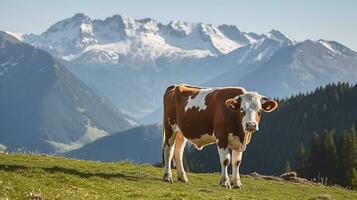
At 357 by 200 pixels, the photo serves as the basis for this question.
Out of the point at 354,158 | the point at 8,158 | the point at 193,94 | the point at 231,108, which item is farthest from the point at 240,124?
the point at 354,158

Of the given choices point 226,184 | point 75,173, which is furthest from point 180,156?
point 75,173

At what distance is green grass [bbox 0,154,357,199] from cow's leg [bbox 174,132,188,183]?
4.14ft

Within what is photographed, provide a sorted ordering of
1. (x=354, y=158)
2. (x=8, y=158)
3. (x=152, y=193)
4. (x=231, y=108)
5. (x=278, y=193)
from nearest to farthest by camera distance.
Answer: (x=152, y=193) < (x=231, y=108) < (x=278, y=193) < (x=8, y=158) < (x=354, y=158)

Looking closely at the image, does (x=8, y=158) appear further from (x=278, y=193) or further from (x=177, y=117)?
(x=278, y=193)

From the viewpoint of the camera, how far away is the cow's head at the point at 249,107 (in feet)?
91.0

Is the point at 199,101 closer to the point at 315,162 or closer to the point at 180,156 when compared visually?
the point at 180,156

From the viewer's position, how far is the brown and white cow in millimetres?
28578

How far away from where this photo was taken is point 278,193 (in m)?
30.8

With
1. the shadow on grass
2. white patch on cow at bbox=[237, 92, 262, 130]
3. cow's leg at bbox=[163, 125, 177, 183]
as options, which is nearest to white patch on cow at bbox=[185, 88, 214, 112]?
cow's leg at bbox=[163, 125, 177, 183]

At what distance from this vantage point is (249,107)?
92.6ft

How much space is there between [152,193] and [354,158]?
8893 centimetres

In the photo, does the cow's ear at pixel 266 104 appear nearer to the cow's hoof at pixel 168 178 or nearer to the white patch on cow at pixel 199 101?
the white patch on cow at pixel 199 101

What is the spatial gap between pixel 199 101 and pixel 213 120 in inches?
64.3

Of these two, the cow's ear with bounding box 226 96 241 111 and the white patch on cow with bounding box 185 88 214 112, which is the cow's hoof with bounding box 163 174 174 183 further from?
the cow's ear with bounding box 226 96 241 111
